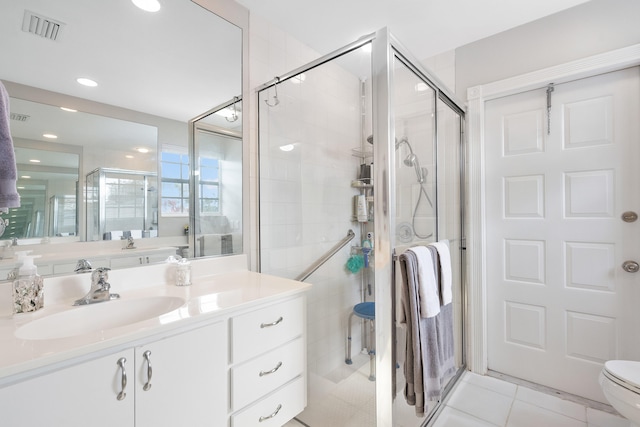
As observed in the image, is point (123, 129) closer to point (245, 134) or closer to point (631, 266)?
point (245, 134)

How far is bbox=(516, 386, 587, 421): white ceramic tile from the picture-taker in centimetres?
167

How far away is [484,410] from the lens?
171 cm

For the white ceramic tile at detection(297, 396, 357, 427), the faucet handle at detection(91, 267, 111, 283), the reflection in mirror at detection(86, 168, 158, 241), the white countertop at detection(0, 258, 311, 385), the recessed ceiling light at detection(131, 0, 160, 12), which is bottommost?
the white ceramic tile at detection(297, 396, 357, 427)

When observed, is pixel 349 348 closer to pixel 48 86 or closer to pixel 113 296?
pixel 113 296

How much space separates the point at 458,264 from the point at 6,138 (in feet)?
7.70

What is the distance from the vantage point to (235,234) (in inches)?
67.1

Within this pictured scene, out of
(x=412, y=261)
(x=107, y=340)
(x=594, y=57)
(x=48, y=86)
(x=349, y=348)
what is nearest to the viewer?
(x=107, y=340)

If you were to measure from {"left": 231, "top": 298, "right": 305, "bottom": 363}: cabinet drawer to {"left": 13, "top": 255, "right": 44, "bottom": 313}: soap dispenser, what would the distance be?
671 mm

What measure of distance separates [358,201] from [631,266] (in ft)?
5.26

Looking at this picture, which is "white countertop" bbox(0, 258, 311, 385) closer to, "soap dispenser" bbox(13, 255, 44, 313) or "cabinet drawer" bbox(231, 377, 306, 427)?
"soap dispenser" bbox(13, 255, 44, 313)

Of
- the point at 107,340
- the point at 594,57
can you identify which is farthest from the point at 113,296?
the point at 594,57

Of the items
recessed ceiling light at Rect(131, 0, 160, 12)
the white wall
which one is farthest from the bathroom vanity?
the white wall

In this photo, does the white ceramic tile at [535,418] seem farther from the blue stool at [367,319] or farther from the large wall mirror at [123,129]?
the large wall mirror at [123,129]

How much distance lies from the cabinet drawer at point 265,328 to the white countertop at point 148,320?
55 millimetres
